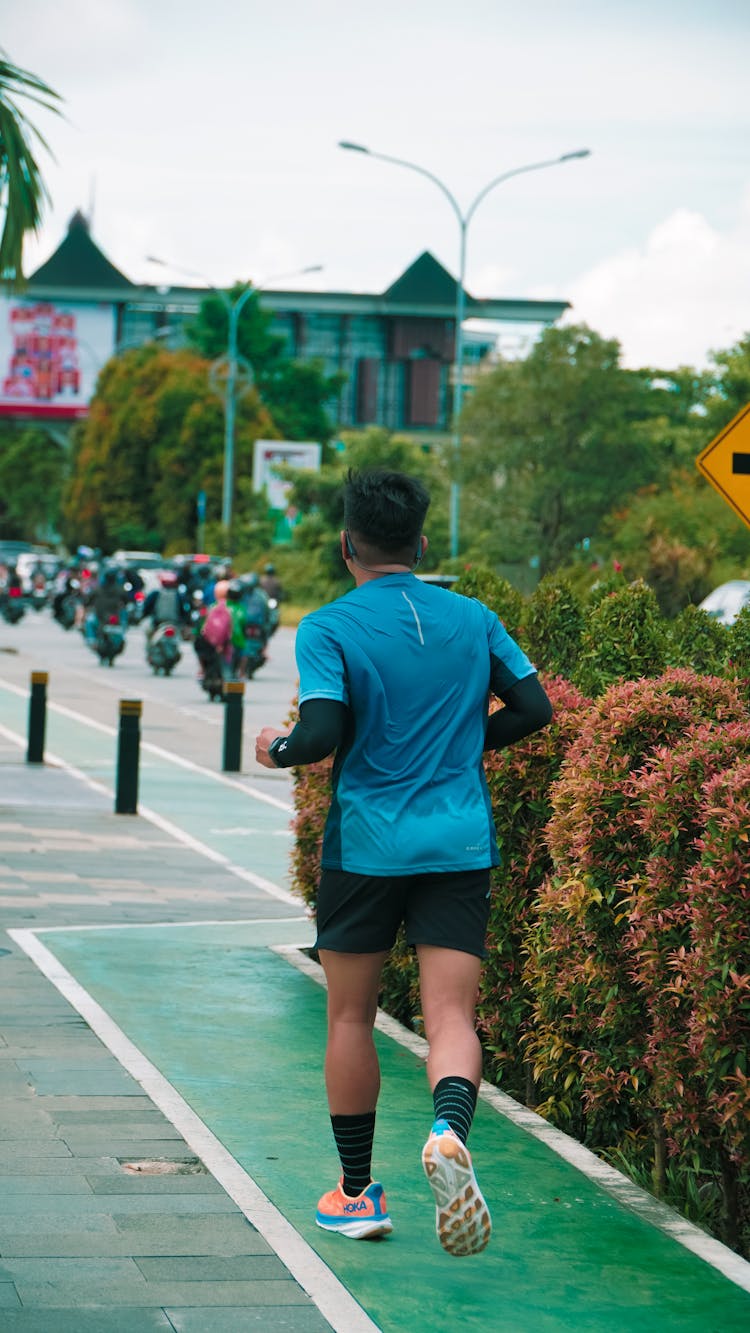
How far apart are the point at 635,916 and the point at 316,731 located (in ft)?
3.61

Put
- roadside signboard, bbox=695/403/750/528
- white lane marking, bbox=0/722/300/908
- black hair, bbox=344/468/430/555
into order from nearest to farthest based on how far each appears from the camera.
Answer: black hair, bbox=344/468/430/555
roadside signboard, bbox=695/403/750/528
white lane marking, bbox=0/722/300/908

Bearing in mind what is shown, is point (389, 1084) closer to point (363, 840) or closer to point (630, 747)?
point (630, 747)

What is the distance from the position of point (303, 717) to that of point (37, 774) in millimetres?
12557

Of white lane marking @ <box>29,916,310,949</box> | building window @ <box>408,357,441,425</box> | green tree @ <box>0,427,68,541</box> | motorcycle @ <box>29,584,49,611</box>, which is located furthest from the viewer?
building window @ <box>408,357,441,425</box>

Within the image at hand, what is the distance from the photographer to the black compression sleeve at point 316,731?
15.0 feet

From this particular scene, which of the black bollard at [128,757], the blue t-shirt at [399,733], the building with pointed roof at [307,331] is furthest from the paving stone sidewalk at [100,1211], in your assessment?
the building with pointed roof at [307,331]

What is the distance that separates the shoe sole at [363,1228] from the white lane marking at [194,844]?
548cm

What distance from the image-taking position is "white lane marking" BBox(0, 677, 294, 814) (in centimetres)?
1652

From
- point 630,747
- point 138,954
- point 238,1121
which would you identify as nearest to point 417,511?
point 630,747

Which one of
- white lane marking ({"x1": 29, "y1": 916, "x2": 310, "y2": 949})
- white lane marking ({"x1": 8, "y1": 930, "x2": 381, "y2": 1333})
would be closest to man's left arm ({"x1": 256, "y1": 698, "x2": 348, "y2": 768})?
white lane marking ({"x1": 8, "y1": 930, "x2": 381, "y2": 1333})

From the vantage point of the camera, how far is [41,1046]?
6836 mm

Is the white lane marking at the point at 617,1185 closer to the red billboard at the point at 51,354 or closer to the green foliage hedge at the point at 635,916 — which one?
the green foliage hedge at the point at 635,916

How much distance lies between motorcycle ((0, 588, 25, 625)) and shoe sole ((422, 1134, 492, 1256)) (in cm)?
4792

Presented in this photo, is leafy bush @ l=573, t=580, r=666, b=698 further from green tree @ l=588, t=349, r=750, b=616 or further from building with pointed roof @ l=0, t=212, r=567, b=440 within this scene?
building with pointed roof @ l=0, t=212, r=567, b=440
